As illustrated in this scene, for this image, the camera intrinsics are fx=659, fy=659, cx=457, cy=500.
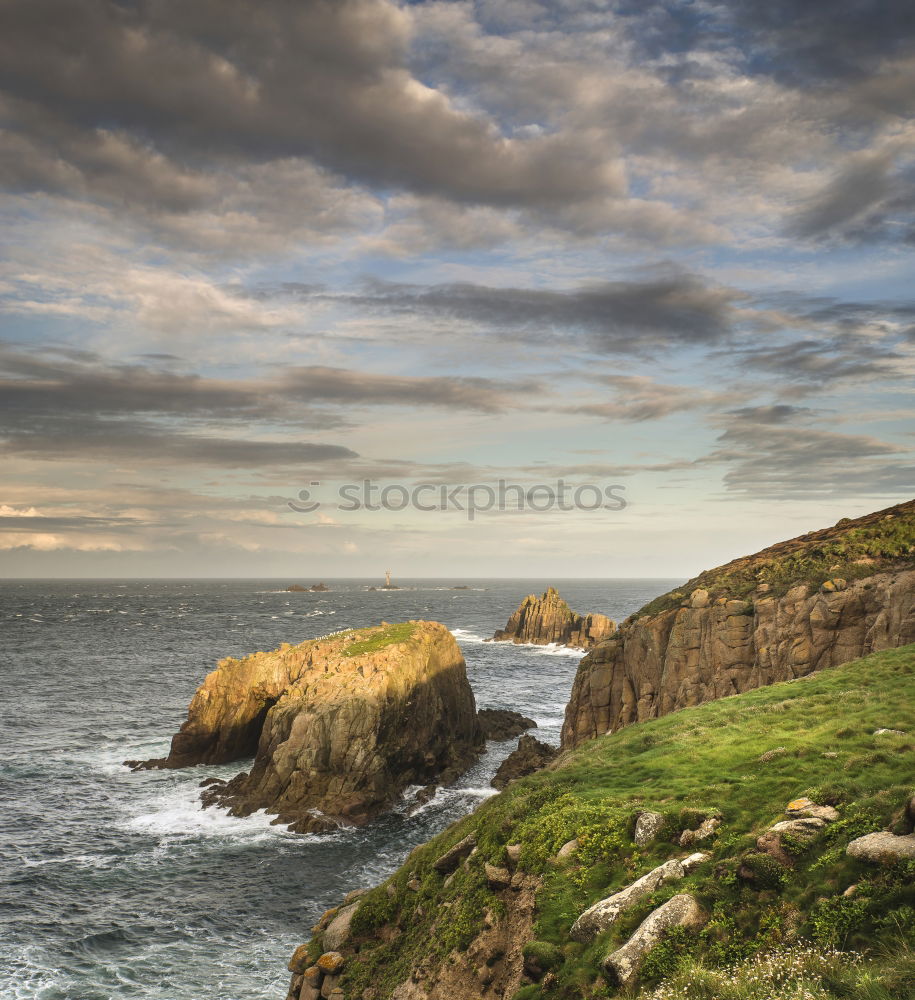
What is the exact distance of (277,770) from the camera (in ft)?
164

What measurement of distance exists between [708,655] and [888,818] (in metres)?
29.2

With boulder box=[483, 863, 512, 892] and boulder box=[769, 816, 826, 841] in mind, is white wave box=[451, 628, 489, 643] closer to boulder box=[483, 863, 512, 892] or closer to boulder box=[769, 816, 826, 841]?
boulder box=[483, 863, 512, 892]

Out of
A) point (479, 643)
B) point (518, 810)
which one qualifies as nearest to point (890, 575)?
point (518, 810)

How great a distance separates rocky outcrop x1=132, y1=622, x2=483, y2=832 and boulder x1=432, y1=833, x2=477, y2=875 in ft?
93.2

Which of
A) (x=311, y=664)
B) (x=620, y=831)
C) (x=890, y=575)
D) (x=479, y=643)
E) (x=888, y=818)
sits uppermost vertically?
(x=890, y=575)

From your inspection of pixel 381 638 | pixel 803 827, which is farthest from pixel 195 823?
pixel 803 827

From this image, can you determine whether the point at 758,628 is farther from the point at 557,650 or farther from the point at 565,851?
the point at 557,650

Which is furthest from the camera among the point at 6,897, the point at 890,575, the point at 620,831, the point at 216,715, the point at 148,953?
the point at 216,715

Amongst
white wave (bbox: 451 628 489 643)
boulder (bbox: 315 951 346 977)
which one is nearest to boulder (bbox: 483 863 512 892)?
boulder (bbox: 315 951 346 977)

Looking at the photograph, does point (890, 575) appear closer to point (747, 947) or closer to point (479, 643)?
point (747, 947)

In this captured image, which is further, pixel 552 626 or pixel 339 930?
pixel 552 626

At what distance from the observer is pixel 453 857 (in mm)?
20469

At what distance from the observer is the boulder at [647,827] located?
648 inches

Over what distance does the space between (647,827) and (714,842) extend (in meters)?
1.97
